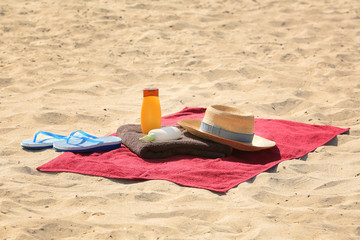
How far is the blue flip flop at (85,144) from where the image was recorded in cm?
379

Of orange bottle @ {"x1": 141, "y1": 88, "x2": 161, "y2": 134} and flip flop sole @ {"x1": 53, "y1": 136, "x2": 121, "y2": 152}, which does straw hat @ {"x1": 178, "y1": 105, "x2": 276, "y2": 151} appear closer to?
orange bottle @ {"x1": 141, "y1": 88, "x2": 161, "y2": 134}

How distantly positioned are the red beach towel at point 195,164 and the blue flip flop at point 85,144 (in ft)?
0.17

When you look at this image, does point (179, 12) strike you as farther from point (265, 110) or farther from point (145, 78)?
point (265, 110)

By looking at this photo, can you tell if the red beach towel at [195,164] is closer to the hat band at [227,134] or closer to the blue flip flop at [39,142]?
the hat band at [227,134]

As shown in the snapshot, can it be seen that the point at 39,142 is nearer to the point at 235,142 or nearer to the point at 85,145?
the point at 85,145

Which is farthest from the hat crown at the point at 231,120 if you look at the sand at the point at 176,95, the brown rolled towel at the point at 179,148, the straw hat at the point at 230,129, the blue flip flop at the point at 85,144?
the blue flip flop at the point at 85,144

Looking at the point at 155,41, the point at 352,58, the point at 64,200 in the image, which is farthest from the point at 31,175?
the point at 352,58

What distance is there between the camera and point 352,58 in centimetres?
648

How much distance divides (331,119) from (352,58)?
192 cm

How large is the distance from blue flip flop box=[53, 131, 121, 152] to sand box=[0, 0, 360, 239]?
10cm

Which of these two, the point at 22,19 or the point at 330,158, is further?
the point at 22,19

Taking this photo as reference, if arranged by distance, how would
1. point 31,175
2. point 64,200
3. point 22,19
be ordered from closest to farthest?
point 64,200 < point 31,175 < point 22,19

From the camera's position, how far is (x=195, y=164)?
3621mm

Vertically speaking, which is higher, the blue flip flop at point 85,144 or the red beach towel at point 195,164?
the blue flip flop at point 85,144
